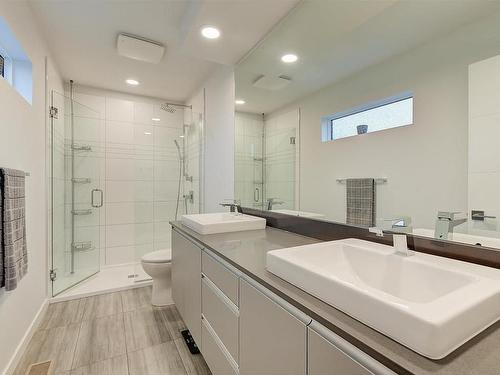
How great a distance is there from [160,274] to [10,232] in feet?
4.10

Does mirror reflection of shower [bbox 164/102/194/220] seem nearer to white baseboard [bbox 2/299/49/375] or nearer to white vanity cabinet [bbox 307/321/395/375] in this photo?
white baseboard [bbox 2/299/49/375]

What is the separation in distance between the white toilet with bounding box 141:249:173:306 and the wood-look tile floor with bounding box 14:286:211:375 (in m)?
0.08

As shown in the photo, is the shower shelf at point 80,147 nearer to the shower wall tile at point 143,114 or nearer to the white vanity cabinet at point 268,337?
the shower wall tile at point 143,114

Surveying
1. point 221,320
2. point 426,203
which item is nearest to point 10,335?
point 221,320

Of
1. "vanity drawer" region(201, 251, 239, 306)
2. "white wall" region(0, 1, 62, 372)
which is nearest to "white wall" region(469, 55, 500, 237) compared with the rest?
"vanity drawer" region(201, 251, 239, 306)

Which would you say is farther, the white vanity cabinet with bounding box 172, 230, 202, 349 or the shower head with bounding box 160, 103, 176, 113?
the shower head with bounding box 160, 103, 176, 113

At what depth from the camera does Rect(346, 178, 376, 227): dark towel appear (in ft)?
4.13

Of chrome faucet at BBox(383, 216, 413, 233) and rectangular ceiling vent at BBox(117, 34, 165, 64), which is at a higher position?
rectangular ceiling vent at BBox(117, 34, 165, 64)

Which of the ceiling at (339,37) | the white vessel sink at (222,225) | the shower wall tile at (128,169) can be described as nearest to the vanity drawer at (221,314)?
the white vessel sink at (222,225)

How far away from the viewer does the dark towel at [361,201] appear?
126cm

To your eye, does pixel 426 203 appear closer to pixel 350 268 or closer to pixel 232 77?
pixel 350 268

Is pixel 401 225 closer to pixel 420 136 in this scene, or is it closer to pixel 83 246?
pixel 420 136

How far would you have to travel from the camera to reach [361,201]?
1.29m

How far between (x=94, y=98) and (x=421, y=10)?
12.3 ft
